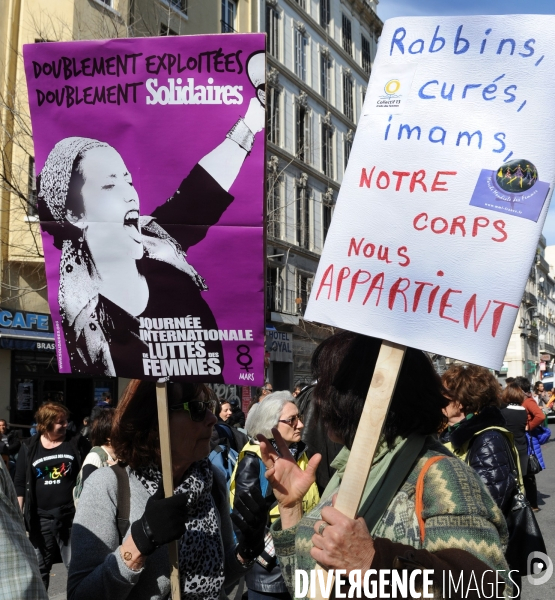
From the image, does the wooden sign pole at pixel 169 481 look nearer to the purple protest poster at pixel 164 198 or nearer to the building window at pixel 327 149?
the purple protest poster at pixel 164 198

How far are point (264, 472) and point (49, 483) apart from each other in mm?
3213

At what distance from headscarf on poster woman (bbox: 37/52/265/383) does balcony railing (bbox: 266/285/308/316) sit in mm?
24798

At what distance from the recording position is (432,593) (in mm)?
1785

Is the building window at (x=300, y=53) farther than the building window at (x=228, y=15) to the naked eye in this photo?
Yes

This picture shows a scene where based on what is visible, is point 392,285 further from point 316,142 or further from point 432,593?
point 316,142

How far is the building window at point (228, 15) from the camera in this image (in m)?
25.1

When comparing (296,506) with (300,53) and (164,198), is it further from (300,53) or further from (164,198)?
(300,53)

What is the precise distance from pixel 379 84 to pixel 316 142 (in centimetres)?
3134

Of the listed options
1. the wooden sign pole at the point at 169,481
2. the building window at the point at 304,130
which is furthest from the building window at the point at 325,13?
the wooden sign pole at the point at 169,481

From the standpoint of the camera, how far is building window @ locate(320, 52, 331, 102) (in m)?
33.9

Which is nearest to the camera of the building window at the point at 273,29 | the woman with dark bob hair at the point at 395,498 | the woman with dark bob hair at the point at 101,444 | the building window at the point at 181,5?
the woman with dark bob hair at the point at 395,498

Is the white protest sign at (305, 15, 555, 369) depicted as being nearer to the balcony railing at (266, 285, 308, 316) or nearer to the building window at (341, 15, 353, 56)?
the balcony railing at (266, 285, 308, 316)

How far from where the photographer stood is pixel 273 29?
1172 inches

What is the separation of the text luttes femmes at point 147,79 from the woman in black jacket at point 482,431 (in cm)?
201
